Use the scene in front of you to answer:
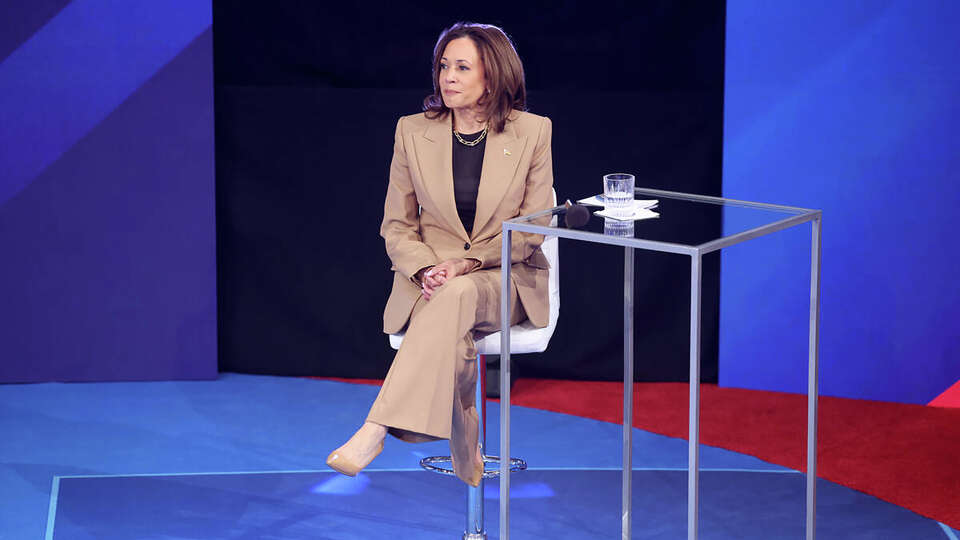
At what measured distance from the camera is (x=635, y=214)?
3.16m

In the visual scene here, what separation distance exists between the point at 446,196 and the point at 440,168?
3.1 inches

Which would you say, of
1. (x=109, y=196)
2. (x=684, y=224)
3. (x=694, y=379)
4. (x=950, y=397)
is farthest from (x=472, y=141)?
(x=950, y=397)

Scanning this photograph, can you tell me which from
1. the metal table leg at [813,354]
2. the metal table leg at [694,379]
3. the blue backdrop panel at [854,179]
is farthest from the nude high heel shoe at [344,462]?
the blue backdrop panel at [854,179]

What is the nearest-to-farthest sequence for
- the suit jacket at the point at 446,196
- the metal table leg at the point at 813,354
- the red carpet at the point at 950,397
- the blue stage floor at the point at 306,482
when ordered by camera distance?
the metal table leg at the point at 813,354
the suit jacket at the point at 446,196
the blue stage floor at the point at 306,482
the red carpet at the point at 950,397

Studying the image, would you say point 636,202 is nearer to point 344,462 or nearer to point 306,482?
point 344,462

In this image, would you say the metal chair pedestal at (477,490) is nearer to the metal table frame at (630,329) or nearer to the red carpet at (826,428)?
the metal table frame at (630,329)

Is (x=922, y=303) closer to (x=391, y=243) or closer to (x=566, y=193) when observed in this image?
(x=566, y=193)

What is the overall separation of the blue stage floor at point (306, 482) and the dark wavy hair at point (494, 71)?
3.99ft

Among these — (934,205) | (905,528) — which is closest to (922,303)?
(934,205)

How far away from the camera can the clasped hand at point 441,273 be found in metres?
3.41

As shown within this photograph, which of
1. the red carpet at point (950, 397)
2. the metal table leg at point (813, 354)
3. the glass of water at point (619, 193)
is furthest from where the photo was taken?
the red carpet at point (950, 397)

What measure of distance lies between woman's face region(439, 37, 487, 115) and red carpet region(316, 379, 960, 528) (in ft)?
5.55

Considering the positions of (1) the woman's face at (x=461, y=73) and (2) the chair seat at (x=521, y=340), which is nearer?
(2) the chair seat at (x=521, y=340)

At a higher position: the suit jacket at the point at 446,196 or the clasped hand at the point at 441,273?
the suit jacket at the point at 446,196
